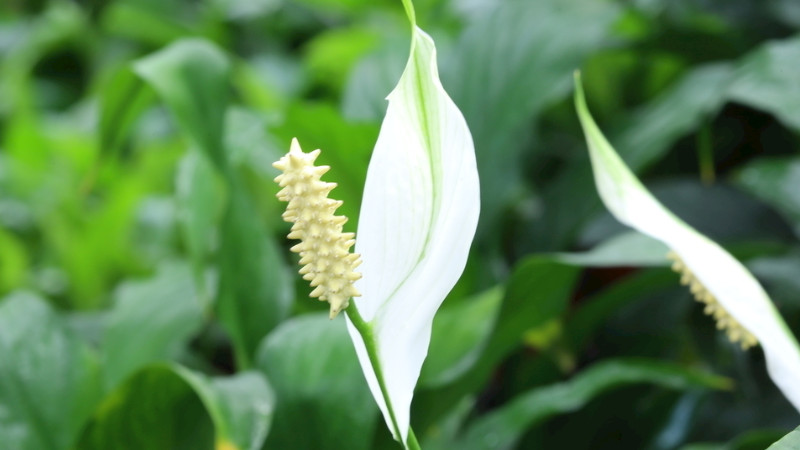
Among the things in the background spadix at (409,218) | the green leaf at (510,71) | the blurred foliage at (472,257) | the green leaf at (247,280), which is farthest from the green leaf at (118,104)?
the background spadix at (409,218)

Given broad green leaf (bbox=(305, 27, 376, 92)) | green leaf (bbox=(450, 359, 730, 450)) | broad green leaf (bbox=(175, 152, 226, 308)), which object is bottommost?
green leaf (bbox=(450, 359, 730, 450))

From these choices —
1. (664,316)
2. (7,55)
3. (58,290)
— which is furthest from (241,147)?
(7,55)

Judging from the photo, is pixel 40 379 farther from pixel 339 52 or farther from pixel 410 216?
pixel 339 52

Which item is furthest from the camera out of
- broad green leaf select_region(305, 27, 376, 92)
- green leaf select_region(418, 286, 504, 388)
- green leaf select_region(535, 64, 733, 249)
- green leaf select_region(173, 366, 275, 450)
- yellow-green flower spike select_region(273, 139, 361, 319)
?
broad green leaf select_region(305, 27, 376, 92)

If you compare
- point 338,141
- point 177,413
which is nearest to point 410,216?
point 177,413

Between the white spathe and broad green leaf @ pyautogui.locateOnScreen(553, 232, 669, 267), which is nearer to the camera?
the white spathe

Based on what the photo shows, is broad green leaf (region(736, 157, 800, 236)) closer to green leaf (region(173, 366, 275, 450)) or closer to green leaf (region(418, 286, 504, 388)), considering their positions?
green leaf (region(418, 286, 504, 388))

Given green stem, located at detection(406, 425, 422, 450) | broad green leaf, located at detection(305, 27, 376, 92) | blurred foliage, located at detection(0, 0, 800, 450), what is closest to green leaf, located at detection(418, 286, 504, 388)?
blurred foliage, located at detection(0, 0, 800, 450)

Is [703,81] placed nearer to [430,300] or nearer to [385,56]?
[385,56]
